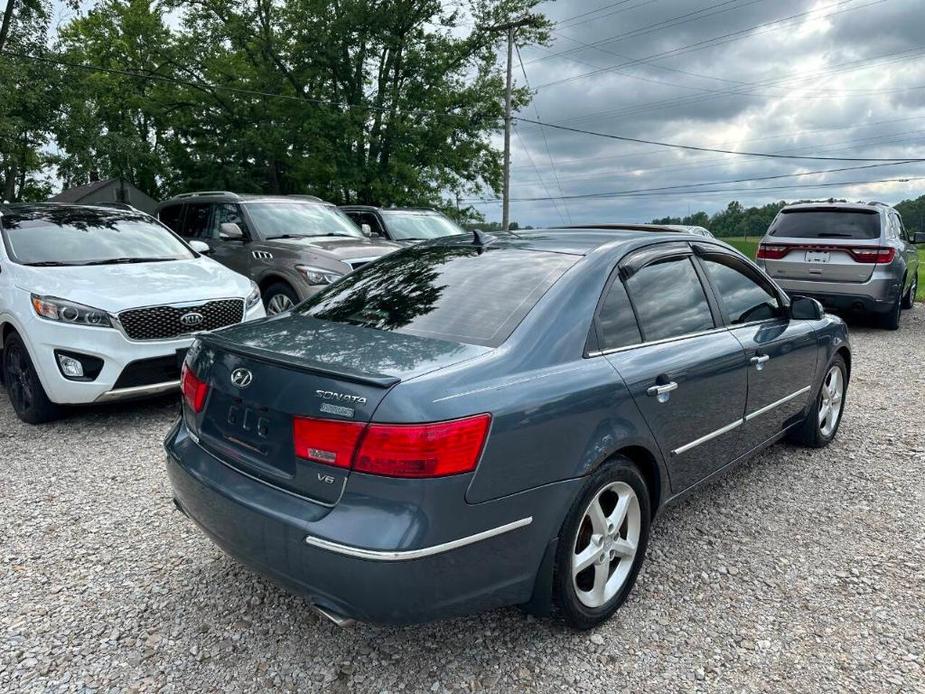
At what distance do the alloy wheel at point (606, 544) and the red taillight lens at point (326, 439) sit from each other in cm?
91

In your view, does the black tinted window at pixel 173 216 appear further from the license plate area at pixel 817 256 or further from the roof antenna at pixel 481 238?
the license plate area at pixel 817 256

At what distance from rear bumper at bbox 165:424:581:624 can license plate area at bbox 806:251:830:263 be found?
8598 millimetres

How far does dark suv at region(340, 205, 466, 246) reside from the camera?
1090 cm

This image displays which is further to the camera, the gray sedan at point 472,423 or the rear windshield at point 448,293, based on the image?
the rear windshield at point 448,293

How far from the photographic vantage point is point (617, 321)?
109 inches

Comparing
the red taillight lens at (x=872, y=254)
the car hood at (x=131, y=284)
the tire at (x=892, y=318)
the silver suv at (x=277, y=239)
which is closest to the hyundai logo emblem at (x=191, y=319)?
the car hood at (x=131, y=284)

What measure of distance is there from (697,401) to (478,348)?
123 centimetres

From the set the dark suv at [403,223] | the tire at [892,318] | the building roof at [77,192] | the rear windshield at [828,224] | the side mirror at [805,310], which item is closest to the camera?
the side mirror at [805,310]

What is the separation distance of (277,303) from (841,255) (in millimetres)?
7619

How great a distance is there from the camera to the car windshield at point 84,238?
5.50 meters

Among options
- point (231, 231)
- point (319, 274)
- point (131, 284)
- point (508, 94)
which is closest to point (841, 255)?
point (319, 274)

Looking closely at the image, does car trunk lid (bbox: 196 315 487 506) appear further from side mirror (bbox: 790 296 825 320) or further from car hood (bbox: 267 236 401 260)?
car hood (bbox: 267 236 401 260)

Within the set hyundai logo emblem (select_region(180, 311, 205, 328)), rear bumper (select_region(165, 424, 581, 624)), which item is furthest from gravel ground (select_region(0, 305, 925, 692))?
hyundai logo emblem (select_region(180, 311, 205, 328))

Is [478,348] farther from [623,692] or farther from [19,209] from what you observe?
[19,209]
